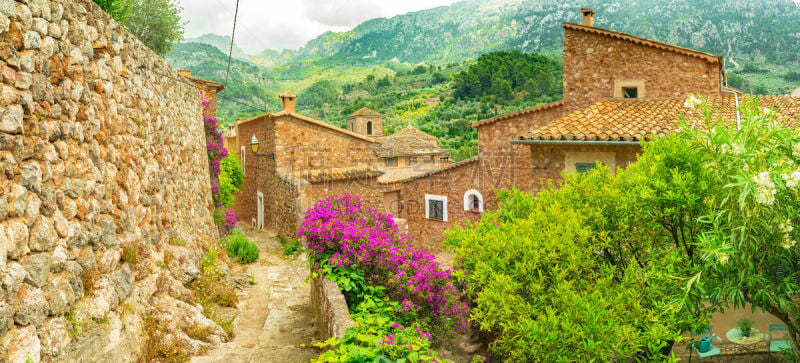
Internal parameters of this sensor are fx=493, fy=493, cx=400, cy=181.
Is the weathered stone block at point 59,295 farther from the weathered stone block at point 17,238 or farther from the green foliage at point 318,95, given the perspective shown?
the green foliage at point 318,95

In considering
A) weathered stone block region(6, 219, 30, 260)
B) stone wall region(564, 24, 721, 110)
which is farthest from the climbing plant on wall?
stone wall region(564, 24, 721, 110)

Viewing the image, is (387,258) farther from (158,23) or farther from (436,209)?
(158,23)

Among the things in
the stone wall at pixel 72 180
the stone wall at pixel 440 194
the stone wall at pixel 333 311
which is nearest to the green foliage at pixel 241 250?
the stone wall at pixel 72 180

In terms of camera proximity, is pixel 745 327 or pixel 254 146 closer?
pixel 745 327

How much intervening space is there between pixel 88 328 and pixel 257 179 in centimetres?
1616

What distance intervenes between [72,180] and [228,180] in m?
11.4

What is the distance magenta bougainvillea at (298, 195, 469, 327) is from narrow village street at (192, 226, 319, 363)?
105 centimetres

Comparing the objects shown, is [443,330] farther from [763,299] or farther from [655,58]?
[655,58]

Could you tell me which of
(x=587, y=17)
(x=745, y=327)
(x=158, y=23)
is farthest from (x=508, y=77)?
(x=745, y=327)

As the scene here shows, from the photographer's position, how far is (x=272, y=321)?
6766mm

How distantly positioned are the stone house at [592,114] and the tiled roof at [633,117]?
0.7 inches

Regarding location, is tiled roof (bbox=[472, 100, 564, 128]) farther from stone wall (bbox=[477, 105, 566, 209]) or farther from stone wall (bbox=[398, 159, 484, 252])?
stone wall (bbox=[398, 159, 484, 252])

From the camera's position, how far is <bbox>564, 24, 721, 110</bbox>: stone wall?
11188 mm

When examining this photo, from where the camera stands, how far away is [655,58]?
11.6 m
